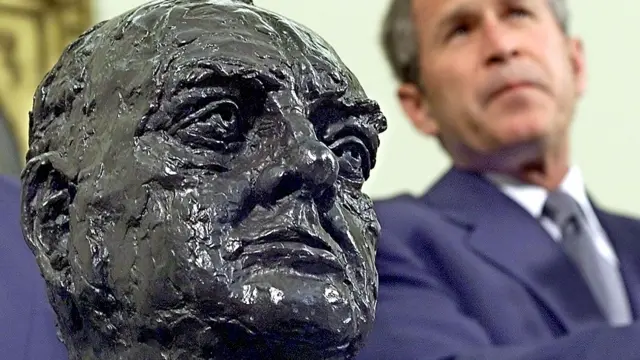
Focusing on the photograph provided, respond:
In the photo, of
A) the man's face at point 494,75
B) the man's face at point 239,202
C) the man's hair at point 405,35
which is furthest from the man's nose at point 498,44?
the man's face at point 239,202

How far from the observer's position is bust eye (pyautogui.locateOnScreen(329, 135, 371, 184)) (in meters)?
0.47

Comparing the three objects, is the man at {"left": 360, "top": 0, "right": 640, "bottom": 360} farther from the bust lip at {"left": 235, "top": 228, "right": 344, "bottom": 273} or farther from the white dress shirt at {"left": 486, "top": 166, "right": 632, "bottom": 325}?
the bust lip at {"left": 235, "top": 228, "right": 344, "bottom": 273}

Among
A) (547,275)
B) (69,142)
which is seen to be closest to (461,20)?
(547,275)

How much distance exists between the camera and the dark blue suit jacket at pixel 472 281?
882mm

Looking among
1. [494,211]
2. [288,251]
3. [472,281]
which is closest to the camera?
[288,251]

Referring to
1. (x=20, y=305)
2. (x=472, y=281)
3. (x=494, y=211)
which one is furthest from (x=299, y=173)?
(x=494, y=211)

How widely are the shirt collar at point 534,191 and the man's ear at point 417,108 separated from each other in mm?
122

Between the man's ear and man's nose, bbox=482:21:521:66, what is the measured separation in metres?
0.14

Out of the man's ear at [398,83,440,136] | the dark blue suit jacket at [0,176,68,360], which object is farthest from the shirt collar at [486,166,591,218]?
the dark blue suit jacket at [0,176,68,360]

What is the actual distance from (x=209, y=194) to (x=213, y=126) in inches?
1.3

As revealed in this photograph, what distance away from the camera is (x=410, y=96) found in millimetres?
1234

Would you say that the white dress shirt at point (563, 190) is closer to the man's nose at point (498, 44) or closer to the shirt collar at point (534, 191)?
the shirt collar at point (534, 191)

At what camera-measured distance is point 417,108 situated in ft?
4.06

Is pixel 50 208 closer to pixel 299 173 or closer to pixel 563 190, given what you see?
pixel 299 173
